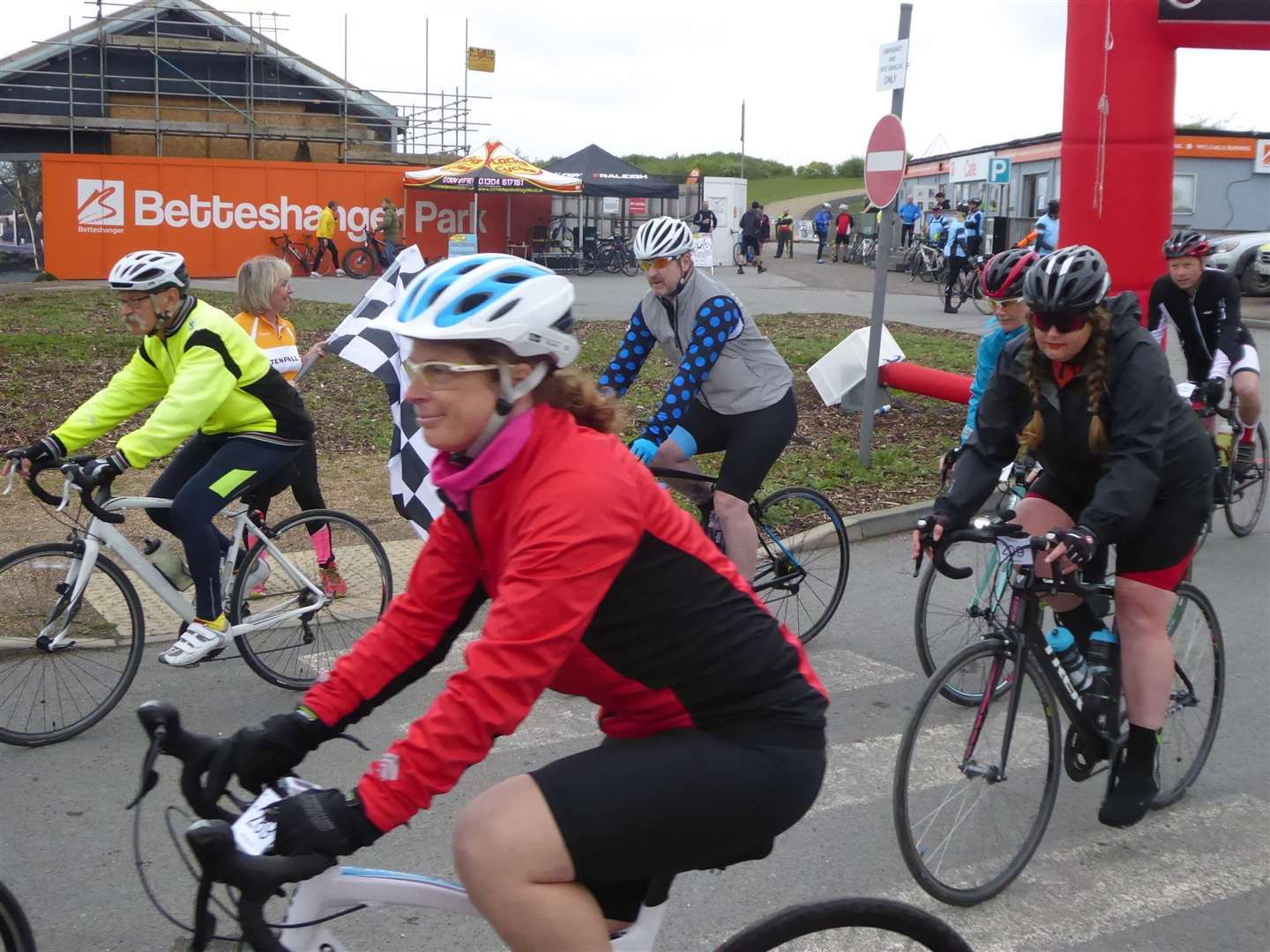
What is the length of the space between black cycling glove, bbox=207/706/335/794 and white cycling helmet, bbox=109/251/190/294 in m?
3.37

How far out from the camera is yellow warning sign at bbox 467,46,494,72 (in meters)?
37.0

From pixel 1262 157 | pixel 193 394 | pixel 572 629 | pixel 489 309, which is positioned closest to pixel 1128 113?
pixel 193 394

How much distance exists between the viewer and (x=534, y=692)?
88.8 inches

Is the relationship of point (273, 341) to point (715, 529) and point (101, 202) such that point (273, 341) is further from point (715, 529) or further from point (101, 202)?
point (101, 202)

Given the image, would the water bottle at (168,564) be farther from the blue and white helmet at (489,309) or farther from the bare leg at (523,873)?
the bare leg at (523,873)

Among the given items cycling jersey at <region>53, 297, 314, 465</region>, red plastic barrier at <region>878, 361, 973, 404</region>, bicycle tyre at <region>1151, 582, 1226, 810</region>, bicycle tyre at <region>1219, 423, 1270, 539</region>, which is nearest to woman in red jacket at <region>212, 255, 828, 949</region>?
bicycle tyre at <region>1151, 582, 1226, 810</region>

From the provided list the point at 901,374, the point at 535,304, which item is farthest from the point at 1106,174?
the point at 535,304

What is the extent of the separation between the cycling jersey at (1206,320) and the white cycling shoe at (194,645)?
600cm

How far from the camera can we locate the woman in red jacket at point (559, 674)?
217 centimetres

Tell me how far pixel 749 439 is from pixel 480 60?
110ft

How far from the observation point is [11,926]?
2.68 m

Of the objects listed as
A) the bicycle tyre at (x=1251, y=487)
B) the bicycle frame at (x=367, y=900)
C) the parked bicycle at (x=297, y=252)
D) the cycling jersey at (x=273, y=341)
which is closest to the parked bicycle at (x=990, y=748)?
the bicycle frame at (x=367, y=900)

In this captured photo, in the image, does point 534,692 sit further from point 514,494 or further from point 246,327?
point 246,327

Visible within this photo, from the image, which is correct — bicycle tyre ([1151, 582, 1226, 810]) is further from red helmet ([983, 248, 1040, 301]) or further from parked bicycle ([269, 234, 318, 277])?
parked bicycle ([269, 234, 318, 277])
